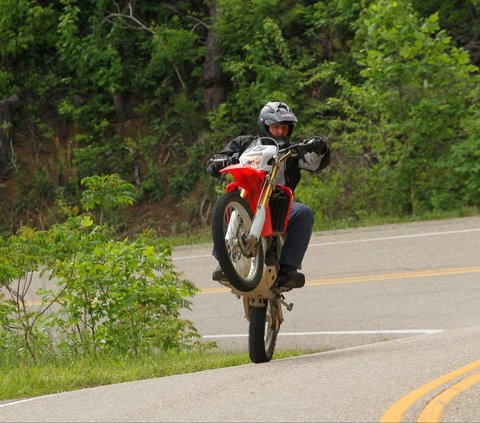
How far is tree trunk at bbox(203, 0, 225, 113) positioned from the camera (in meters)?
26.2

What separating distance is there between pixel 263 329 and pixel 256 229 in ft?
3.47

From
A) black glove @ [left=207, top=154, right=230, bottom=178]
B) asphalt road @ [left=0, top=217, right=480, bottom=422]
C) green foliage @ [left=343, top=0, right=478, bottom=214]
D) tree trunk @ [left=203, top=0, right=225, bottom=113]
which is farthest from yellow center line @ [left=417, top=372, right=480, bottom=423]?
tree trunk @ [left=203, top=0, right=225, bottom=113]

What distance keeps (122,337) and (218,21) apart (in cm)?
1484

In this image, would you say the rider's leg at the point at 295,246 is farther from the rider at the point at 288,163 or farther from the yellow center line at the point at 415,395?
the yellow center line at the point at 415,395

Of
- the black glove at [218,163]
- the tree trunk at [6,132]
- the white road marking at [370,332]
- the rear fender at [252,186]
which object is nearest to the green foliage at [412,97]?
the white road marking at [370,332]

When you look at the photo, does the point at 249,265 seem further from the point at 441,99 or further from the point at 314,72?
the point at 314,72

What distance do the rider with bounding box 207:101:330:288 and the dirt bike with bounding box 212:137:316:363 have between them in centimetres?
9

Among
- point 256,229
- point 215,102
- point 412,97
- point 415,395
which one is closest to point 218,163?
point 256,229

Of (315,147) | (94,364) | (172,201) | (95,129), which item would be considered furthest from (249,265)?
(95,129)

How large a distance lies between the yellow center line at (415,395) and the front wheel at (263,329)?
1968mm

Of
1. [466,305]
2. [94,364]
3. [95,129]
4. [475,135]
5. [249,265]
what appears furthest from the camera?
[95,129]

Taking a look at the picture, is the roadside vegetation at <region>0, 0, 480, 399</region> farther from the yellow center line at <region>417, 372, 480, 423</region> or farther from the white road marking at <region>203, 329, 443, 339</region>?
the yellow center line at <region>417, 372, 480, 423</region>

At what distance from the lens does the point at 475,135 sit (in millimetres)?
20438

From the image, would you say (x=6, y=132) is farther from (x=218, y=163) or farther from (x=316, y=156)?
(x=316, y=156)
